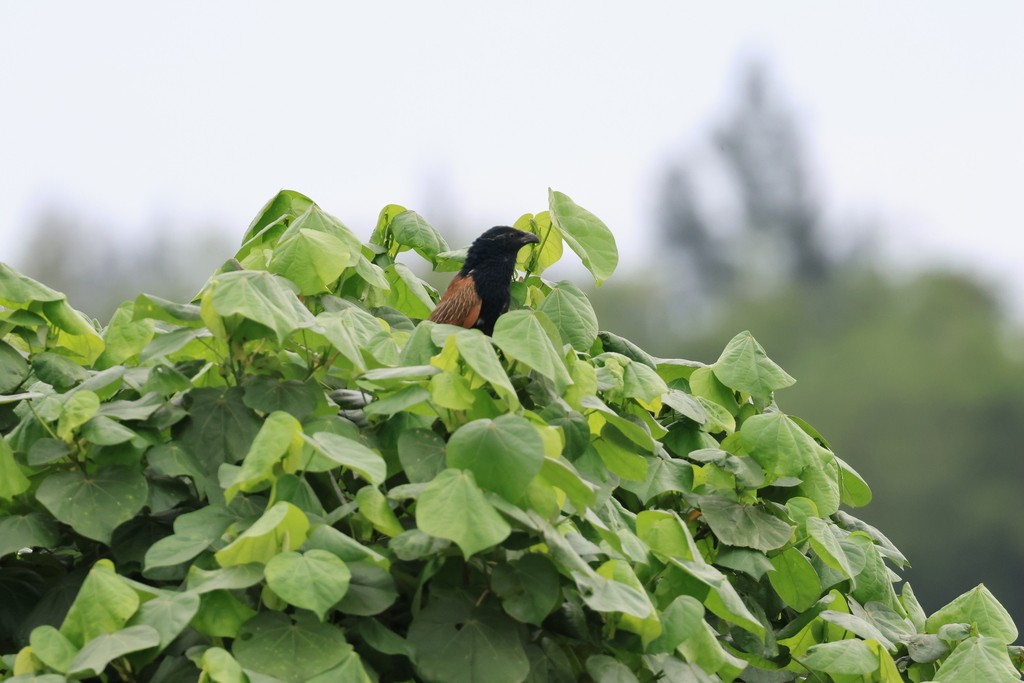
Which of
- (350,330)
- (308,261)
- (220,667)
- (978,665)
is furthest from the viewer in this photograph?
(978,665)

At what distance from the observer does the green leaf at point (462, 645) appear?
1.67 meters

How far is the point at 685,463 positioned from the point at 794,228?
5328 cm

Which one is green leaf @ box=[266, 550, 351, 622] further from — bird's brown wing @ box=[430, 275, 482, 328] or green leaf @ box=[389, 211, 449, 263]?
bird's brown wing @ box=[430, 275, 482, 328]

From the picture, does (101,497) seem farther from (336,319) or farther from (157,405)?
(336,319)

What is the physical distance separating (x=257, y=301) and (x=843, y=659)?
3.61ft

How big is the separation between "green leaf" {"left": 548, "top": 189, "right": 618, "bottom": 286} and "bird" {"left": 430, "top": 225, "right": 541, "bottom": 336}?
3.90ft

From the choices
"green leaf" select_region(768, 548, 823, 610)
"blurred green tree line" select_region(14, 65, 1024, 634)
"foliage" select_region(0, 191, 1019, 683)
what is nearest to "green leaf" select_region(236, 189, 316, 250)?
"foliage" select_region(0, 191, 1019, 683)

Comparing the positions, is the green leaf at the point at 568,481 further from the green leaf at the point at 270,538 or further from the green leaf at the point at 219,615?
the green leaf at the point at 219,615

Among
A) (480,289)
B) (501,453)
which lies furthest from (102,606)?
(480,289)

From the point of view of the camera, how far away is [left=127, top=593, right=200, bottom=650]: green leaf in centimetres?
155

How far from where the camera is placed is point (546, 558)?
5.60 ft

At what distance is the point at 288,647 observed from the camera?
5.24ft

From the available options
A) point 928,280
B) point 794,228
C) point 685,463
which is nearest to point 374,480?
point 685,463

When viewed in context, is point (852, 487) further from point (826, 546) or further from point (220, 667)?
point (220, 667)
